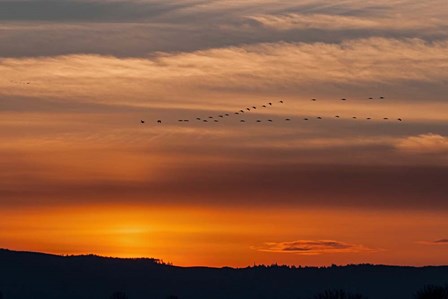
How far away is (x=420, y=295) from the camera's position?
197500 millimetres

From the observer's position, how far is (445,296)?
19038 centimetres

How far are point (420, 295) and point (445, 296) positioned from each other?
7.51 m
